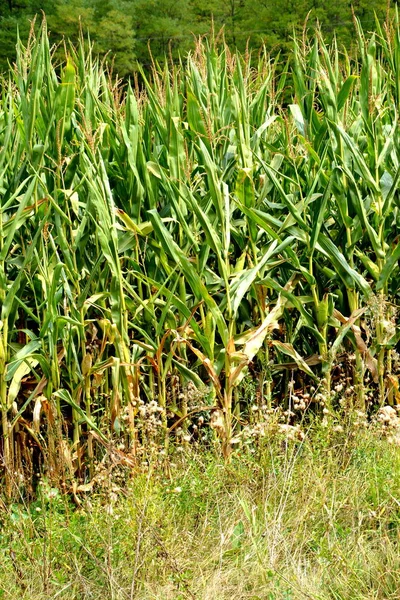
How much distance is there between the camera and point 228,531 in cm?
287

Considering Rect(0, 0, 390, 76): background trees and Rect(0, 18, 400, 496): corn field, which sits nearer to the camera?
Rect(0, 18, 400, 496): corn field

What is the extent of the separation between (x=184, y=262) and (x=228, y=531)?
1117 mm

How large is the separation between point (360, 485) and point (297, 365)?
0.70 m

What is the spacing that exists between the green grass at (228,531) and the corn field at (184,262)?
0.21 m

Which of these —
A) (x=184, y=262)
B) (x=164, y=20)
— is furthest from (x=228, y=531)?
(x=164, y=20)

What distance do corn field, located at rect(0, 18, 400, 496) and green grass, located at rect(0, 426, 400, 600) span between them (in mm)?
212

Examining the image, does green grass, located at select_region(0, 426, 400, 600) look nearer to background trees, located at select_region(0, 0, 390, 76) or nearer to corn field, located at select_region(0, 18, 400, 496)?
corn field, located at select_region(0, 18, 400, 496)

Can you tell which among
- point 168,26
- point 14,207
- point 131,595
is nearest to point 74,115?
point 14,207

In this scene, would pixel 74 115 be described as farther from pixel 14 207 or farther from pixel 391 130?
pixel 391 130

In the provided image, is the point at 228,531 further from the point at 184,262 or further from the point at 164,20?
the point at 164,20

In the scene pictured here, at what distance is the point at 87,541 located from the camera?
283cm

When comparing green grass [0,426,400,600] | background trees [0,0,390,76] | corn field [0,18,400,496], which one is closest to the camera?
green grass [0,426,400,600]

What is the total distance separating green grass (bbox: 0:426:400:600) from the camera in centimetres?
264

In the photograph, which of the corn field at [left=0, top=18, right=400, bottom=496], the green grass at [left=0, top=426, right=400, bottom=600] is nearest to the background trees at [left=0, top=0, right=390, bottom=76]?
the corn field at [left=0, top=18, right=400, bottom=496]
